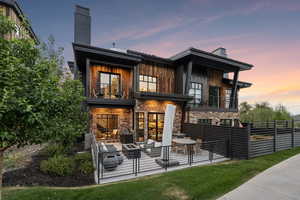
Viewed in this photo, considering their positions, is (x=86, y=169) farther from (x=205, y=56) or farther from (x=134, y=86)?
(x=205, y=56)

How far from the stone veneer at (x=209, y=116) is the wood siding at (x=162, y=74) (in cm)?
290

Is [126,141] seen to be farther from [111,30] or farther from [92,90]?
[111,30]

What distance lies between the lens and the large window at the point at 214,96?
14742 millimetres

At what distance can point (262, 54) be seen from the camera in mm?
15477

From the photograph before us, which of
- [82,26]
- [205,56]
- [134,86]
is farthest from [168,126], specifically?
[82,26]

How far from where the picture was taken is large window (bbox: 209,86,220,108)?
1474cm

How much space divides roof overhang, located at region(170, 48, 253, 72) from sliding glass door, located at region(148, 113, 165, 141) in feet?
17.3

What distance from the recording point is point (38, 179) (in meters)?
4.82

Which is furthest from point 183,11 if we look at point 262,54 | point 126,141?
point 126,141

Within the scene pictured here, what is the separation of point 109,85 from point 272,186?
34.0 feet

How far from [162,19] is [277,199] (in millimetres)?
14746

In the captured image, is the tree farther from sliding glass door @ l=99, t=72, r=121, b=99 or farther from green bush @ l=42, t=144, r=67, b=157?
sliding glass door @ l=99, t=72, r=121, b=99

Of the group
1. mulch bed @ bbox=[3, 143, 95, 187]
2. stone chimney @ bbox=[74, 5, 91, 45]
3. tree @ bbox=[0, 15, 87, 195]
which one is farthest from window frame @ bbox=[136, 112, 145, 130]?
tree @ bbox=[0, 15, 87, 195]

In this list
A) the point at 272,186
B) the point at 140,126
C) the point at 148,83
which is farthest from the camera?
the point at 148,83
